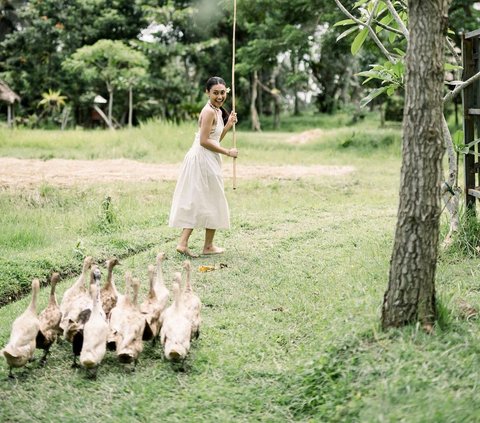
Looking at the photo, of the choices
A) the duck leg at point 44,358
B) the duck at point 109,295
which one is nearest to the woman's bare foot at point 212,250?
the duck at point 109,295

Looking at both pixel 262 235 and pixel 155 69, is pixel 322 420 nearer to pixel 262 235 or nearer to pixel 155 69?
pixel 262 235

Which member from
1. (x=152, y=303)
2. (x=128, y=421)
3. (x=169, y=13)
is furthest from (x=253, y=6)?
(x=128, y=421)

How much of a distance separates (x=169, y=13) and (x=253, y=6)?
22.5 ft

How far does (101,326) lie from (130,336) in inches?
7.1

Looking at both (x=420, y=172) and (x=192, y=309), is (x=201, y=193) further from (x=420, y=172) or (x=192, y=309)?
(x=420, y=172)

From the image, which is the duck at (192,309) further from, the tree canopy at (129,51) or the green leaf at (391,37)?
the tree canopy at (129,51)

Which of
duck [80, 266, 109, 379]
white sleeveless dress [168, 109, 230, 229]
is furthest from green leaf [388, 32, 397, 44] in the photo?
duck [80, 266, 109, 379]

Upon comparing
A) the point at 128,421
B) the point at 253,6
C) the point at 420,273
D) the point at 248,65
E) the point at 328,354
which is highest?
the point at 253,6

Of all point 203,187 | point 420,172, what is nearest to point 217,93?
point 203,187

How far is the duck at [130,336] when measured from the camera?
149 inches

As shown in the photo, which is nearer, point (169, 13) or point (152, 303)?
point (152, 303)

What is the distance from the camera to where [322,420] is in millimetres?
3217

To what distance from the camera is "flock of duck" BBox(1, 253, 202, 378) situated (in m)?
3.74

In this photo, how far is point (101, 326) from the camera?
12.4 feet
